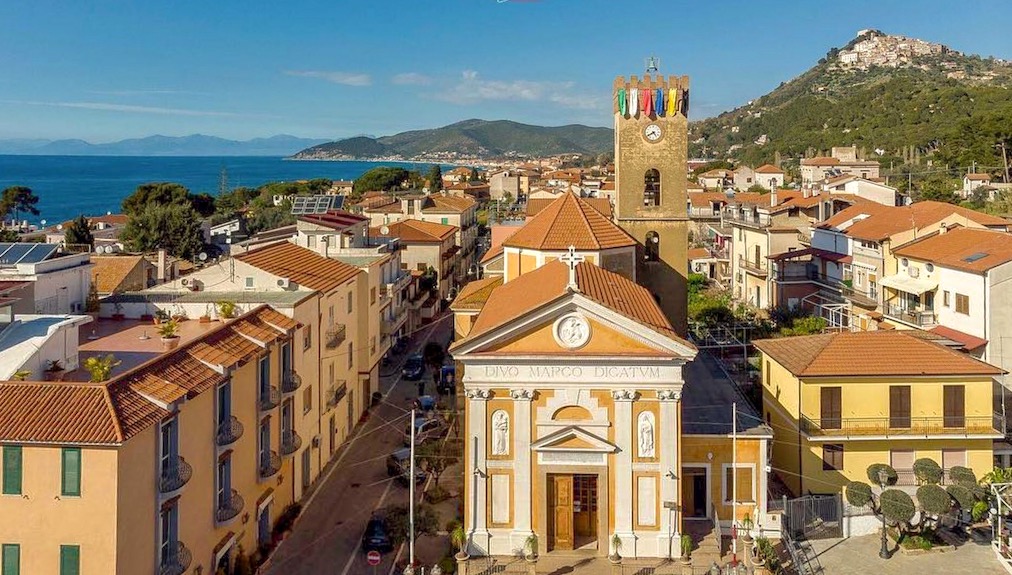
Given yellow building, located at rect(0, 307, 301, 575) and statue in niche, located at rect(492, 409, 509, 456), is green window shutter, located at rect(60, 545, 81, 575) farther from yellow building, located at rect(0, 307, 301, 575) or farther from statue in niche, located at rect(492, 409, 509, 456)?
statue in niche, located at rect(492, 409, 509, 456)

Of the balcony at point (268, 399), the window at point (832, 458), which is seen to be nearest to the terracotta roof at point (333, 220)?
the balcony at point (268, 399)

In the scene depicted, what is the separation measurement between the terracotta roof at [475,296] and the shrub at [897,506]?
56.8 ft

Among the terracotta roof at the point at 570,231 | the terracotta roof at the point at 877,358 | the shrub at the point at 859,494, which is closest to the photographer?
the shrub at the point at 859,494

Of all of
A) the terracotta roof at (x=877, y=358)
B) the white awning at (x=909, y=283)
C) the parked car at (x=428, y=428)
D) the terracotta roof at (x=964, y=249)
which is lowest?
the parked car at (x=428, y=428)

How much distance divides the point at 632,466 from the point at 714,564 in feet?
11.5

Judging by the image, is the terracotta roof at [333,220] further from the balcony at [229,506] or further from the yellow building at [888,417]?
the yellow building at [888,417]

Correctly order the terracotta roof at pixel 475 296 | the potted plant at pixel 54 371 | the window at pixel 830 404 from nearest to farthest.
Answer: the potted plant at pixel 54 371
the window at pixel 830 404
the terracotta roof at pixel 475 296

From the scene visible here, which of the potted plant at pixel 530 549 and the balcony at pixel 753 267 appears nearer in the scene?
the potted plant at pixel 530 549

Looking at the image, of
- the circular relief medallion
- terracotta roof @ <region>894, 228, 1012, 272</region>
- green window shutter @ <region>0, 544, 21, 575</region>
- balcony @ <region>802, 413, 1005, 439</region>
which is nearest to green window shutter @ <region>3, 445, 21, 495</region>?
green window shutter @ <region>0, 544, 21, 575</region>

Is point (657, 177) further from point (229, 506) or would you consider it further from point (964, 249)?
point (229, 506)

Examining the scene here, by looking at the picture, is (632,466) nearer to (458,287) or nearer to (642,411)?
(642,411)

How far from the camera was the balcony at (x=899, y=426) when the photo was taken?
27.7 m

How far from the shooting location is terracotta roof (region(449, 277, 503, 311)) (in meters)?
36.2

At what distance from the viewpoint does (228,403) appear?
2194cm
